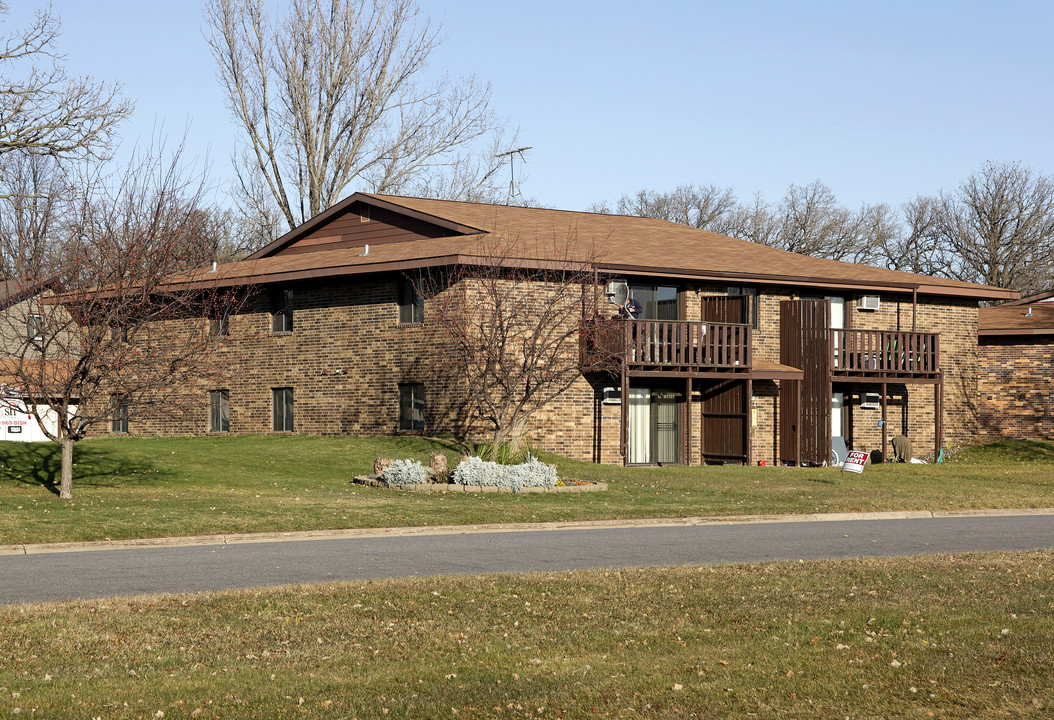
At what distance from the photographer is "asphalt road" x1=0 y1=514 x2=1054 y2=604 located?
38.2 feet

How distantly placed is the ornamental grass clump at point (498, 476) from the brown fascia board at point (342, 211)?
10.9 metres

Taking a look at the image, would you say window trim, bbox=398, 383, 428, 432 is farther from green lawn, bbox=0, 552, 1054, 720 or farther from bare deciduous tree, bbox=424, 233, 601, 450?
green lawn, bbox=0, 552, 1054, 720

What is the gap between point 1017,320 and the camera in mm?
39000

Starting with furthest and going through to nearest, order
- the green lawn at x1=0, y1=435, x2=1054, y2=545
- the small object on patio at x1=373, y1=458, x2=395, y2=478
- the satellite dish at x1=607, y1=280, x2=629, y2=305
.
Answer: the satellite dish at x1=607, y1=280, x2=629, y2=305, the small object on patio at x1=373, y1=458, x2=395, y2=478, the green lawn at x1=0, y1=435, x2=1054, y2=545

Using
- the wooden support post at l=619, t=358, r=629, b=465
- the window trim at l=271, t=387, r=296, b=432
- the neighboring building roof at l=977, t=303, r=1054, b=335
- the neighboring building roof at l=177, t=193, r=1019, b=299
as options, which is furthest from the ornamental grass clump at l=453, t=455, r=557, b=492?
the neighboring building roof at l=977, t=303, r=1054, b=335

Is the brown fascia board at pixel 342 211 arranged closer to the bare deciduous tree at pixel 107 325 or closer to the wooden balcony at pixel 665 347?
the wooden balcony at pixel 665 347

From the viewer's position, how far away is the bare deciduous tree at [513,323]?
27609 millimetres

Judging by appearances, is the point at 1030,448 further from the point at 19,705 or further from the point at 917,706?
the point at 19,705

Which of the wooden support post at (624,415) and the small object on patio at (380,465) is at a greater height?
the wooden support post at (624,415)

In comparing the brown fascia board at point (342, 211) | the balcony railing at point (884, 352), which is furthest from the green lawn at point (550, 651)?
the balcony railing at point (884, 352)

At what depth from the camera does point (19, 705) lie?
6.62 m

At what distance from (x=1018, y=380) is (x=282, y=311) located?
22.9 meters

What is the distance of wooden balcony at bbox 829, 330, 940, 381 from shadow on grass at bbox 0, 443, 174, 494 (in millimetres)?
18466

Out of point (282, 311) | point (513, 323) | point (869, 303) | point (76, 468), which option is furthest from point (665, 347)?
point (76, 468)
